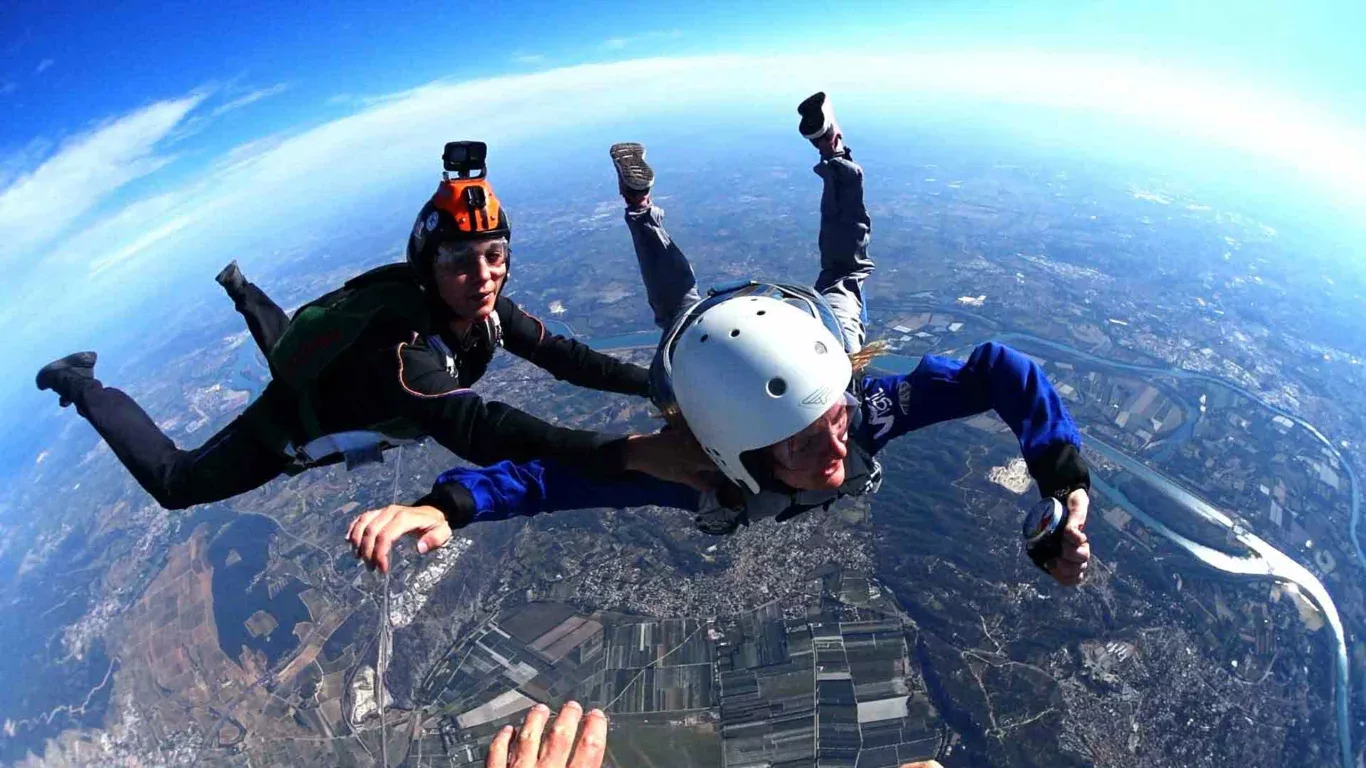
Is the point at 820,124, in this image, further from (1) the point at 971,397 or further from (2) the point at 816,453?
(2) the point at 816,453

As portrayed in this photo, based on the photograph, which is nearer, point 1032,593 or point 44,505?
point 1032,593

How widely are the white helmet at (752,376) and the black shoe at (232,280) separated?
3688 millimetres

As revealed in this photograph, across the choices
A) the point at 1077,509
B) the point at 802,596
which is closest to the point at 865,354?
the point at 1077,509

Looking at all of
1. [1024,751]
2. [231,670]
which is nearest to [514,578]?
[231,670]

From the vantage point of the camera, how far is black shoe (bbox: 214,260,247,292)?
3.96m

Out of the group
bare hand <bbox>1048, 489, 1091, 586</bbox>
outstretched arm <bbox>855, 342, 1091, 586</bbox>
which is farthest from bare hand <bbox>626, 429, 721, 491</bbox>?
bare hand <bbox>1048, 489, 1091, 586</bbox>

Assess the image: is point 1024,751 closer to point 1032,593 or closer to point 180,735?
point 1032,593

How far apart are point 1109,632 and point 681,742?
10.3 meters

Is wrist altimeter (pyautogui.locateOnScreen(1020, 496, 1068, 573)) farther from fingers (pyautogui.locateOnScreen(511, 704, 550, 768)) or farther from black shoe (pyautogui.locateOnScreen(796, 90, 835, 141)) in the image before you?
black shoe (pyautogui.locateOnScreen(796, 90, 835, 141))

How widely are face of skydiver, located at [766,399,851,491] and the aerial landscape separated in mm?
413

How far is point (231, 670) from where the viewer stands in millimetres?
15672

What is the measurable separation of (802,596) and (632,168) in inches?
474

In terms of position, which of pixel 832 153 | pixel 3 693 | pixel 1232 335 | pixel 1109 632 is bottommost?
pixel 1232 335

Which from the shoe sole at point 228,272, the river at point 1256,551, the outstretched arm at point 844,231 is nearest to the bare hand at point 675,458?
the outstretched arm at point 844,231
